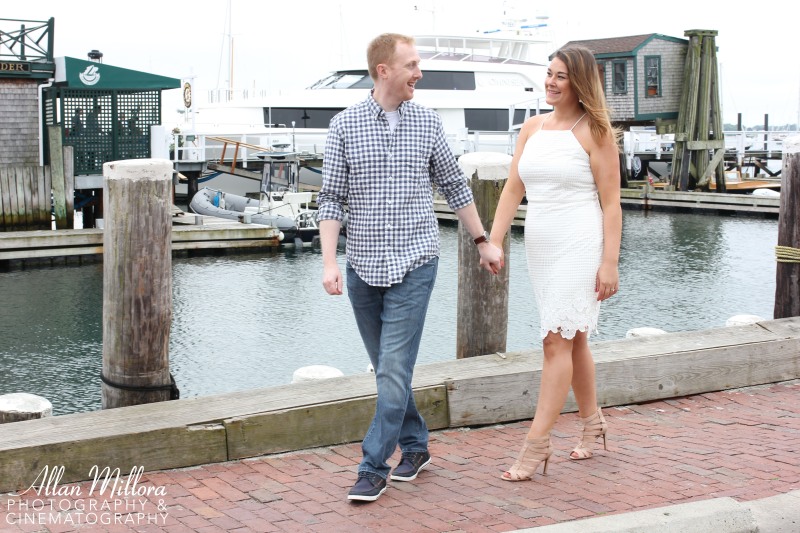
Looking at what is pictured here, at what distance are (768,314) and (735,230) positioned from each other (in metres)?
11.3

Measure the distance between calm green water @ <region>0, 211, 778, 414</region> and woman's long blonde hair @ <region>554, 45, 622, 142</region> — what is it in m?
6.68

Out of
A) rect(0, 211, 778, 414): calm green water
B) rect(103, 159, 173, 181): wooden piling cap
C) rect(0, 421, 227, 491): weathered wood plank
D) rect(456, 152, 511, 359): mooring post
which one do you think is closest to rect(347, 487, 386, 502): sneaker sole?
rect(0, 421, 227, 491): weathered wood plank

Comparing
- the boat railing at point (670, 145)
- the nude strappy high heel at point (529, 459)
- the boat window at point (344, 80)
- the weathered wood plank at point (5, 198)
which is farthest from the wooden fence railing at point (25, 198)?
the boat railing at point (670, 145)

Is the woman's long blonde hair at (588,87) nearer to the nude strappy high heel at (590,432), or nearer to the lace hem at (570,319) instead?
the lace hem at (570,319)

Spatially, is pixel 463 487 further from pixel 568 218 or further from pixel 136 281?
pixel 136 281

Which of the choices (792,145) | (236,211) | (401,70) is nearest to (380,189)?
(401,70)

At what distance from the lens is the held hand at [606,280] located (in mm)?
4152

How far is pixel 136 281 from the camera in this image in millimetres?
4605

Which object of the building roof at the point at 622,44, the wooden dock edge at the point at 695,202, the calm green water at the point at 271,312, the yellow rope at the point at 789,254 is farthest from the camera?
the building roof at the point at 622,44

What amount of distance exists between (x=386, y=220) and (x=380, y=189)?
12 cm

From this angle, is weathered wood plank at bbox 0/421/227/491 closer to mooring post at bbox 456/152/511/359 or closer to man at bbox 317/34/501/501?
man at bbox 317/34/501/501

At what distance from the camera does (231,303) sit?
15938 mm

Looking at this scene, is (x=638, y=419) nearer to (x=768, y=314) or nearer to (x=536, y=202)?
(x=536, y=202)

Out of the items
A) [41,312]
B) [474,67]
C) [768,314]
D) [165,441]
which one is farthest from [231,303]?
[474,67]
